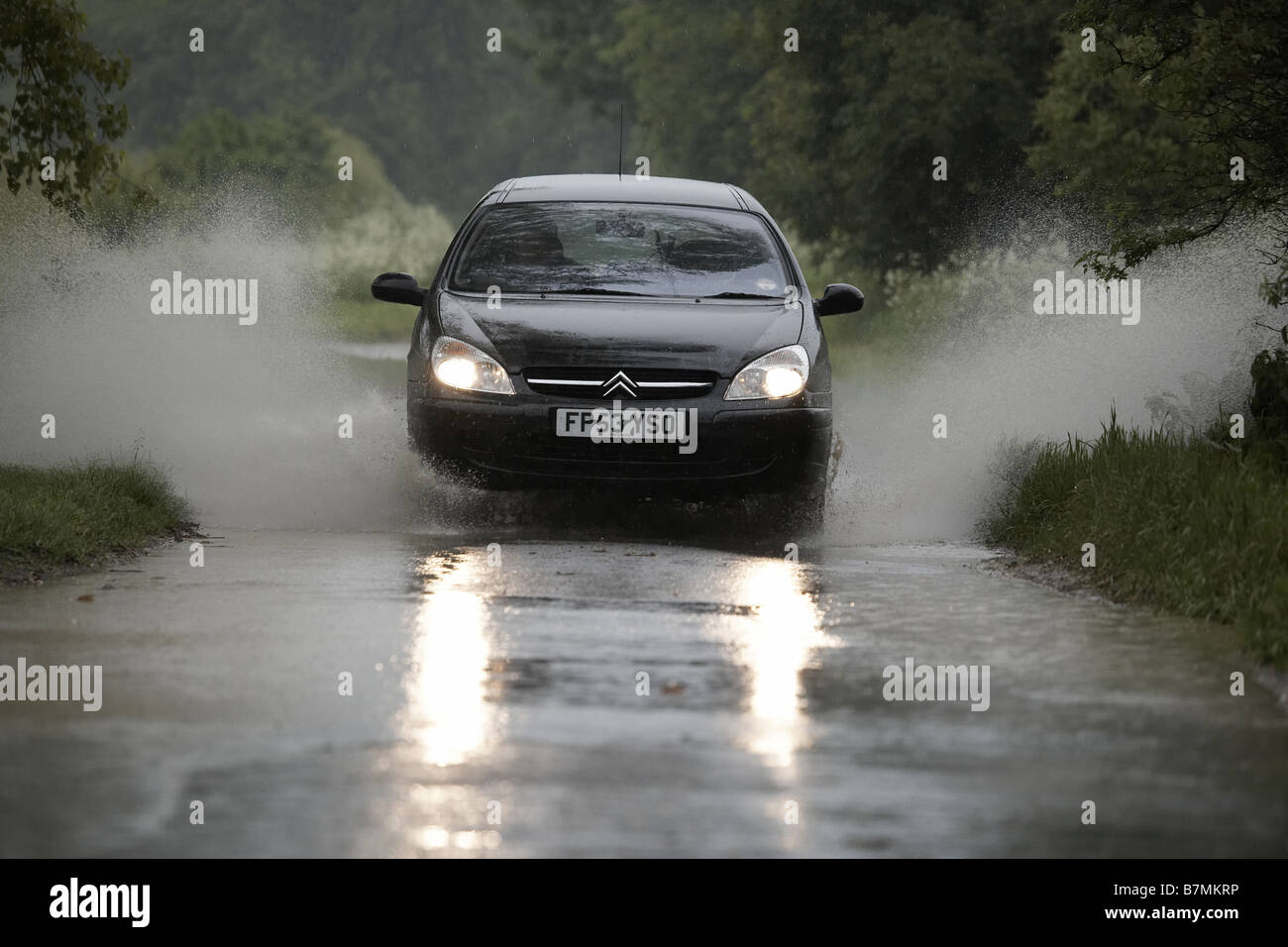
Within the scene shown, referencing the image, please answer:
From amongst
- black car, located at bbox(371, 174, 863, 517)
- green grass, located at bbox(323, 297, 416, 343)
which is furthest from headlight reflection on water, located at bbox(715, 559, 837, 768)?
green grass, located at bbox(323, 297, 416, 343)

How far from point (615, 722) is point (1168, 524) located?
13.4ft

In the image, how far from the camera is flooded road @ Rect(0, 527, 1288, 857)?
17.1ft

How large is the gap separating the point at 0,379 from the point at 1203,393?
25.4 ft

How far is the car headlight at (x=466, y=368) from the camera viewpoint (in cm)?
1106

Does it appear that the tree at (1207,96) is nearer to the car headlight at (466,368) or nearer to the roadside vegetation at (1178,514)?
the roadside vegetation at (1178,514)

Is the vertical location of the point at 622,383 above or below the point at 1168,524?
above

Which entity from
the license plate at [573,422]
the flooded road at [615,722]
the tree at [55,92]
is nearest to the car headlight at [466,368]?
the license plate at [573,422]

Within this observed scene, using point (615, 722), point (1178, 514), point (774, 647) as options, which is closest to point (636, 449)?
point (1178, 514)

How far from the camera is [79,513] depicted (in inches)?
420

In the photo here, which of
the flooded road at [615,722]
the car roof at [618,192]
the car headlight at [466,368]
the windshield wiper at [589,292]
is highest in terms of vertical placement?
the car roof at [618,192]

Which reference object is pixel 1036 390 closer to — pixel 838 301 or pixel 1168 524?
pixel 838 301

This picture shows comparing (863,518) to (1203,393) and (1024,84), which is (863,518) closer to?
(1203,393)

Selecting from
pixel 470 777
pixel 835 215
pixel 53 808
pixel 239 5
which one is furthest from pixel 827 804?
pixel 239 5

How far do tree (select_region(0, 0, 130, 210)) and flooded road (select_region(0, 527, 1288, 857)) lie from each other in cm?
362
